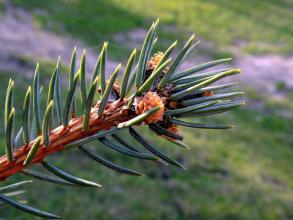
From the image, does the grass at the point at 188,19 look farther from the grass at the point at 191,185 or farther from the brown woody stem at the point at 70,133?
the brown woody stem at the point at 70,133

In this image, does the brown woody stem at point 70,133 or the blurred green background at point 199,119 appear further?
the blurred green background at point 199,119

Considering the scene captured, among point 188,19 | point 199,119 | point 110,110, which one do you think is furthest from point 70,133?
point 188,19

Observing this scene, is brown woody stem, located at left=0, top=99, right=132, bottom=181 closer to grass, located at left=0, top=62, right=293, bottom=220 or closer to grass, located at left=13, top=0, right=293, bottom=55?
grass, located at left=0, top=62, right=293, bottom=220

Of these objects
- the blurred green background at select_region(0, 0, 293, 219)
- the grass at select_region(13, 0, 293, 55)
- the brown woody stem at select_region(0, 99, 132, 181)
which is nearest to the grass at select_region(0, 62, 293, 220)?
the blurred green background at select_region(0, 0, 293, 219)

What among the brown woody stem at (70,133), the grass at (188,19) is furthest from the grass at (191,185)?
the brown woody stem at (70,133)

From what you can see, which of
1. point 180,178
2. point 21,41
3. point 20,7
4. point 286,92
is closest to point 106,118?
point 180,178

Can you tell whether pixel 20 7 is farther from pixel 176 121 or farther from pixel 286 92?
pixel 176 121
